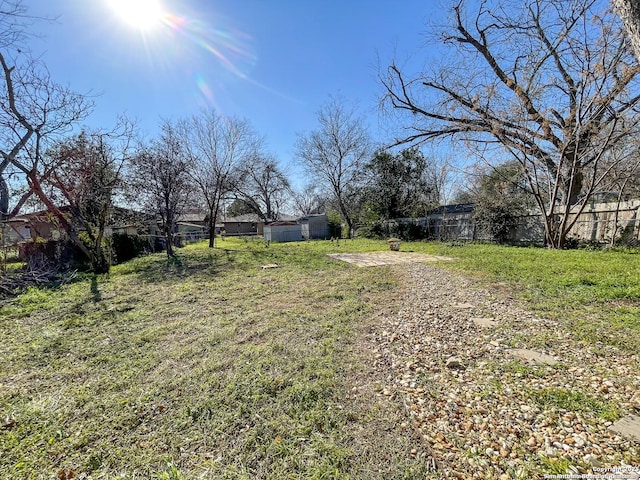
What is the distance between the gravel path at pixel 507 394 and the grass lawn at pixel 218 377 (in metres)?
0.22

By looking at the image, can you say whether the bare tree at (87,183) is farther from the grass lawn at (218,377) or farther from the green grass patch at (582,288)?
the green grass patch at (582,288)

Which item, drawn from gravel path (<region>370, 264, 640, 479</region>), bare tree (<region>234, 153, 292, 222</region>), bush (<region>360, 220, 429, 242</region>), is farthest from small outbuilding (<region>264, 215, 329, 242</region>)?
gravel path (<region>370, 264, 640, 479</region>)

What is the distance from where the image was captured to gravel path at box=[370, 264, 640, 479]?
1405 millimetres

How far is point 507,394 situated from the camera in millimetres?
1902

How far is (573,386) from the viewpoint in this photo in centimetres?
192

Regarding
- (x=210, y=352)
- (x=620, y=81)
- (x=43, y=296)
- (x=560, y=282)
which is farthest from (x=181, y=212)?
(x=620, y=81)

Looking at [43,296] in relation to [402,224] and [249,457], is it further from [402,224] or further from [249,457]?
[402,224]

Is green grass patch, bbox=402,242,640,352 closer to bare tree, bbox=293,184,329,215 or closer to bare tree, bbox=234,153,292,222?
bare tree, bbox=234,153,292,222

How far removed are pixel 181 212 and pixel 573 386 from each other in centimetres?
1360

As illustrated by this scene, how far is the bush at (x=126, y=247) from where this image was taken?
10.0 metres

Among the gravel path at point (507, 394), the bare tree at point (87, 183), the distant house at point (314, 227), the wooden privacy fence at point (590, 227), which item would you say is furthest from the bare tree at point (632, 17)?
the distant house at point (314, 227)

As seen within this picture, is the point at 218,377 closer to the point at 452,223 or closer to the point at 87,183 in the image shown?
the point at 87,183

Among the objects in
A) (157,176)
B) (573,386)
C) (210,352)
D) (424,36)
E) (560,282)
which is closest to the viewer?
(573,386)

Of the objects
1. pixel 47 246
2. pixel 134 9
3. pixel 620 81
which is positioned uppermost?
pixel 134 9
